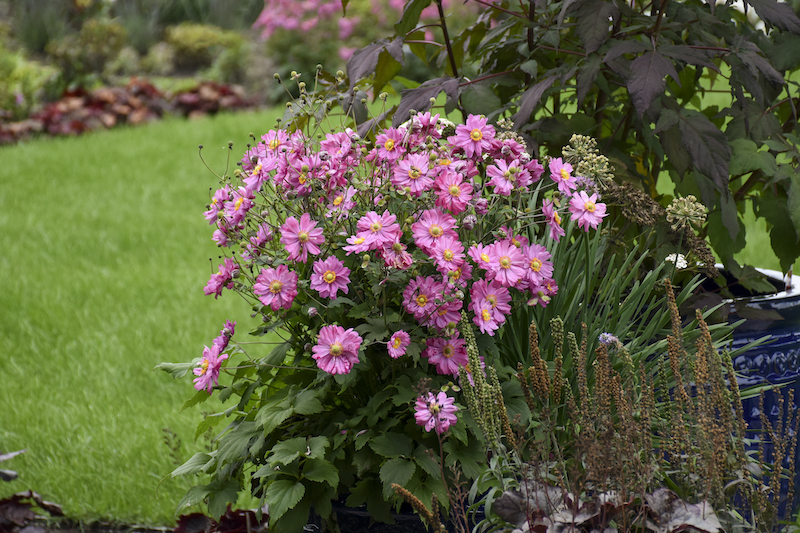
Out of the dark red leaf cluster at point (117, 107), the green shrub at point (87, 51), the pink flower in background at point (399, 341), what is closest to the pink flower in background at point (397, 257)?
the pink flower in background at point (399, 341)

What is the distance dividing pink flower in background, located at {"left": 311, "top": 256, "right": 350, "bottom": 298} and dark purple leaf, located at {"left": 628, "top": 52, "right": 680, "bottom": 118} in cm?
72

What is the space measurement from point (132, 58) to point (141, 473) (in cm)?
1053

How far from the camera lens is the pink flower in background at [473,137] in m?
1.63

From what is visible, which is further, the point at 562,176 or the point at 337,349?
the point at 562,176

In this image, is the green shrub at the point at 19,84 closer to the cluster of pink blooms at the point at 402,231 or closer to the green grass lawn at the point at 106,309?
the green grass lawn at the point at 106,309

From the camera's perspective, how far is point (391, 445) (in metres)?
1.51

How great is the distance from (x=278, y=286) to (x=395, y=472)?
42 centimetres

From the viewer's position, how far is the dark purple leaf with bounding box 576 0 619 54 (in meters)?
1.74

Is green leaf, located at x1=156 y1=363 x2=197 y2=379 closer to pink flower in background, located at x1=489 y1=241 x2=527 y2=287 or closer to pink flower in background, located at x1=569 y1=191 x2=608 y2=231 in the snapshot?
pink flower in background, located at x1=489 y1=241 x2=527 y2=287

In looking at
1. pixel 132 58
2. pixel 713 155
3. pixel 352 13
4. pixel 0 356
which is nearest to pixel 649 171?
pixel 713 155

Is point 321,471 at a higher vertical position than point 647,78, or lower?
lower

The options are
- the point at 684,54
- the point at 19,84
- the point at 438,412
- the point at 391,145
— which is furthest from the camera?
the point at 19,84

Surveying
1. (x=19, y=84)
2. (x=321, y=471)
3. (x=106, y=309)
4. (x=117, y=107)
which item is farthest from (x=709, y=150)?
(x=19, y=84)

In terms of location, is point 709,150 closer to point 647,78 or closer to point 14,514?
point 647,78
